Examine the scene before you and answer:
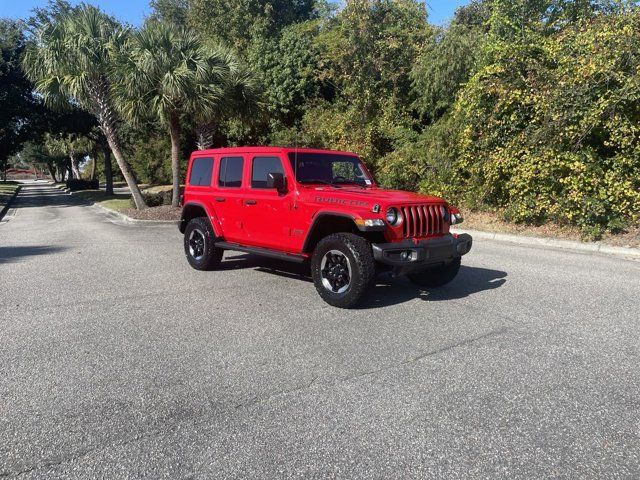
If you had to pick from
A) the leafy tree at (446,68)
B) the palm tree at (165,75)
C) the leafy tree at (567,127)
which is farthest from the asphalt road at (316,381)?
the leafy tree at (446,68)

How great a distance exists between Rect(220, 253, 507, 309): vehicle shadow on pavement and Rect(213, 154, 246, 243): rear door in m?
0.89

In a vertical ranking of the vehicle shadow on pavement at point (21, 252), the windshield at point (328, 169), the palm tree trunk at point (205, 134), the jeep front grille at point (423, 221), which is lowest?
the vehicle shadow on pavement at point (21, 252)

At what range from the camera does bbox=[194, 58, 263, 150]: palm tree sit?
16.7m

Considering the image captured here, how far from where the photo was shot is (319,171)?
6.38 metres

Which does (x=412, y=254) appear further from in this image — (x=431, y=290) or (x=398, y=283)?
(x=398, y=283)

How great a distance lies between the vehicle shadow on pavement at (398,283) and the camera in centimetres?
593

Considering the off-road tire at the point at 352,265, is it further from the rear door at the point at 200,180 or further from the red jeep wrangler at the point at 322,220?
the rear door at the point at 200,180

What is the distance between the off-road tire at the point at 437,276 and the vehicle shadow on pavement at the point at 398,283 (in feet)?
0.30

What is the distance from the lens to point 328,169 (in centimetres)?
651

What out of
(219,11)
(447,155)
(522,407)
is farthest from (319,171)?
(219,11)

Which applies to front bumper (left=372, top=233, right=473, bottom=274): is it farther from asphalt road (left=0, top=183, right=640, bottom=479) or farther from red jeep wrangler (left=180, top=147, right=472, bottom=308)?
asphalt road (left=0, top=183, right=640, bottom=479)

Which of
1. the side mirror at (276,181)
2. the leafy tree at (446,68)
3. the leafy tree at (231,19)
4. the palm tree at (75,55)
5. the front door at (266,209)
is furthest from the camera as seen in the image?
the leafy tree at (231,19)

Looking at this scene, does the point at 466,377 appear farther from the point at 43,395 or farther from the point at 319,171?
the point at 319,171

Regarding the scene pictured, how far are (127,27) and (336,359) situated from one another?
18.2m
